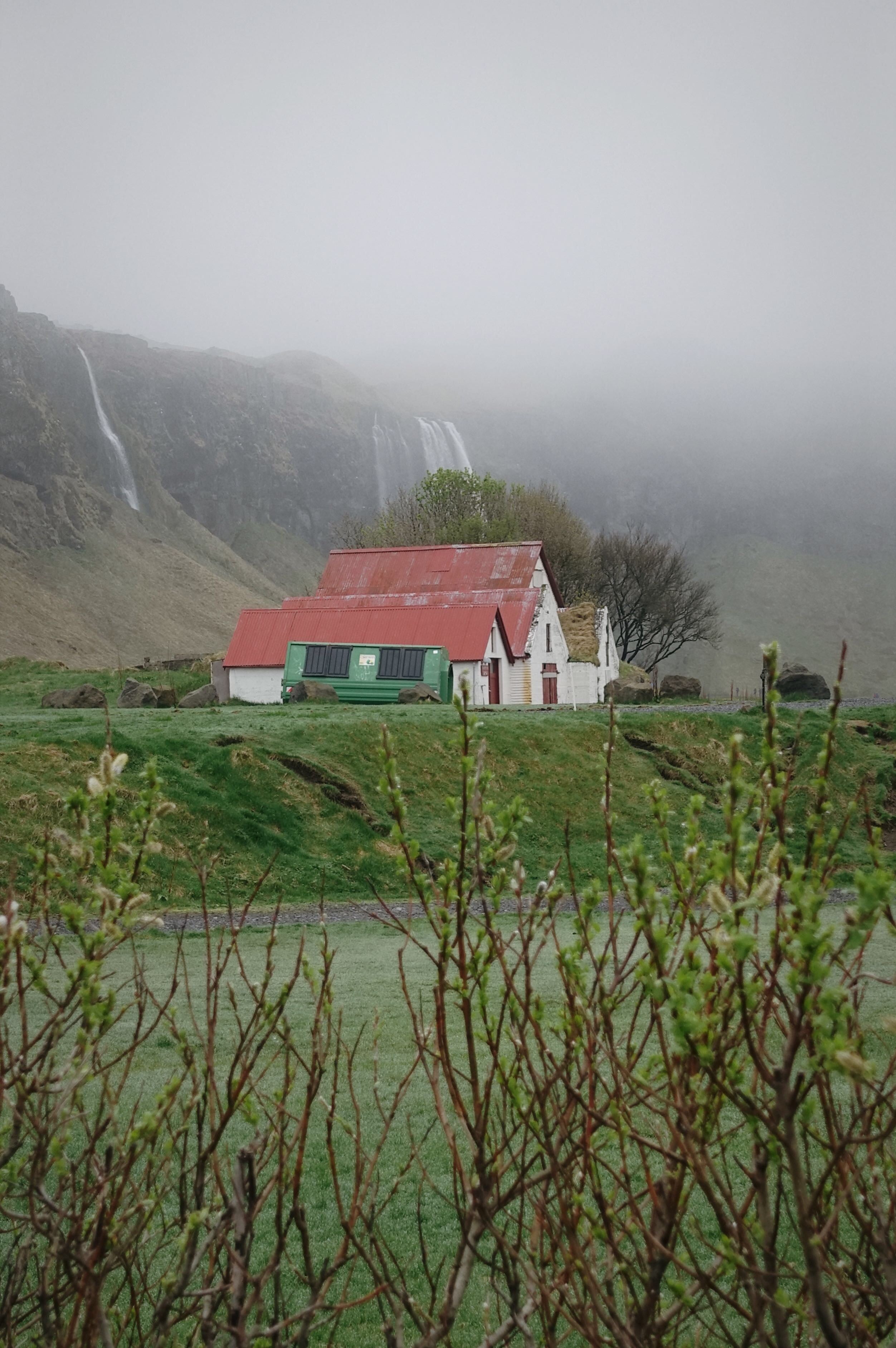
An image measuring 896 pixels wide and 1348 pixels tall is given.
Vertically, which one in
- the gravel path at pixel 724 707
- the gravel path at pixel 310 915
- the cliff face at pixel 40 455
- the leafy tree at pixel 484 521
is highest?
the cliff face at pixel 40 455

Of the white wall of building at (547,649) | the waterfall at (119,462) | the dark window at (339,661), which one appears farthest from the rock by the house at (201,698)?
the waterfall at (119,462)

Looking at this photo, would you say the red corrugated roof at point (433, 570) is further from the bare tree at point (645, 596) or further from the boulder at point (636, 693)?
the bare tree at point (645, 596)

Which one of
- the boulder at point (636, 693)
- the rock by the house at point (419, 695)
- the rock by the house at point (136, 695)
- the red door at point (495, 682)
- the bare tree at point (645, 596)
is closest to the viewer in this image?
the rock by the house at point (136, 695)

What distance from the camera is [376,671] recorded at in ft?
141

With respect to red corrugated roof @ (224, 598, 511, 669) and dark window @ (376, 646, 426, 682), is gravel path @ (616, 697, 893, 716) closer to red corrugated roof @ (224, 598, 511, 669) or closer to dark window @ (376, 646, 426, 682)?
red corrugated roof @ (224, 598, 511, 669)

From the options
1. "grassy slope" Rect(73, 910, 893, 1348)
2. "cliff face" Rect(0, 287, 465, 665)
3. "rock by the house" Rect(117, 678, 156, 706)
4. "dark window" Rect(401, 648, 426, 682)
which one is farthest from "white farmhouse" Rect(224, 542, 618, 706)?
"cliff face" Rect(0, 287, 465, 665)

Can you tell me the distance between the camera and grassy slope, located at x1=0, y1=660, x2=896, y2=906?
70.0 feet

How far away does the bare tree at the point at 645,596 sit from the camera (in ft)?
243

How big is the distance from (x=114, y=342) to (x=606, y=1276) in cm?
17218

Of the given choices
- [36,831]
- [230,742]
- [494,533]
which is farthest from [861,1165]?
[494,533]

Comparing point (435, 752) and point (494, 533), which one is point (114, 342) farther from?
point (435, 752)

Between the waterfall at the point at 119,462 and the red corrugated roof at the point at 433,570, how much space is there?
6422 centimetres

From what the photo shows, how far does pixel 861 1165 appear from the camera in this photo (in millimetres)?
2777

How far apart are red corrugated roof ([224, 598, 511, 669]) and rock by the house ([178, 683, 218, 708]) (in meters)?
2.74
